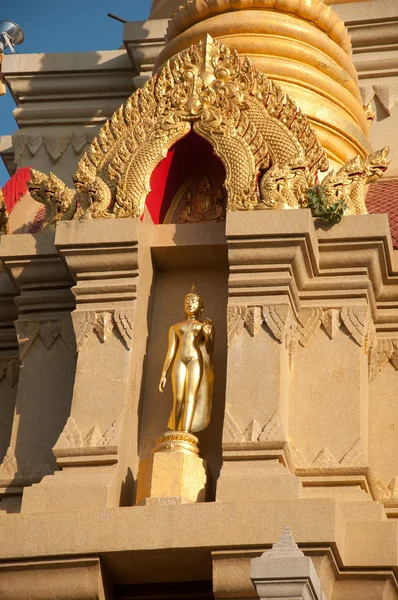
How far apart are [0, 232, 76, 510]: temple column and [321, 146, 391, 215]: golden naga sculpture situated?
263 centimetres

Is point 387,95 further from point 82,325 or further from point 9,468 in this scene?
point 9,468

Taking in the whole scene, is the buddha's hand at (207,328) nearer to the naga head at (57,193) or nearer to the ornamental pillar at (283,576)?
the naga head at (57,193)

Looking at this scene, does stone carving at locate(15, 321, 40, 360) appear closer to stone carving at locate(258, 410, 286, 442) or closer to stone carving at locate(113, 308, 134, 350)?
stone carving at locate(113, 308, 134, 350)

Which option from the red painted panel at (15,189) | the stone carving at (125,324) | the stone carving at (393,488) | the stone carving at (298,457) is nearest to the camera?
the stone carving at (298,457)

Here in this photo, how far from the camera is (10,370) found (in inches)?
656

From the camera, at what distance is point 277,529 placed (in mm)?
13227

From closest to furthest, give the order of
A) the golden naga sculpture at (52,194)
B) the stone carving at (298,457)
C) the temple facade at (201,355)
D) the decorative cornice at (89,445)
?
the temple facade at (201,355) → the decorative cornice at (89,445) → the stone carving at (298,457) → the golden naga sculpture at (52,194)

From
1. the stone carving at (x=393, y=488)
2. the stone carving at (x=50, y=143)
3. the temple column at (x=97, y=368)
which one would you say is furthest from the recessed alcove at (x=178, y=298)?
the stone carving at (x=50, y=143)

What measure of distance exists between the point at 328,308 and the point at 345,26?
5914 millimetres

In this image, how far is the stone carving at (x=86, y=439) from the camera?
14.3 m

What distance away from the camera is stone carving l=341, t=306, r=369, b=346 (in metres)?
15.1

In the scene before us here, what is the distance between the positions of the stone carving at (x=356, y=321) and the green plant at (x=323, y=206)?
0.83m

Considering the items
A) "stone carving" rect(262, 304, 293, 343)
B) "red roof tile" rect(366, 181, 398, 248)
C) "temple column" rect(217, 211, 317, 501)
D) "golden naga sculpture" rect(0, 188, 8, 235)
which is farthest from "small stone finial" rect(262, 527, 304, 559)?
"golden naga sculpture" rect(0, 188, 8, 235)

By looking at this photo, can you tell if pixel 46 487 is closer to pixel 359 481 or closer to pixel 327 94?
pixel 359 481
